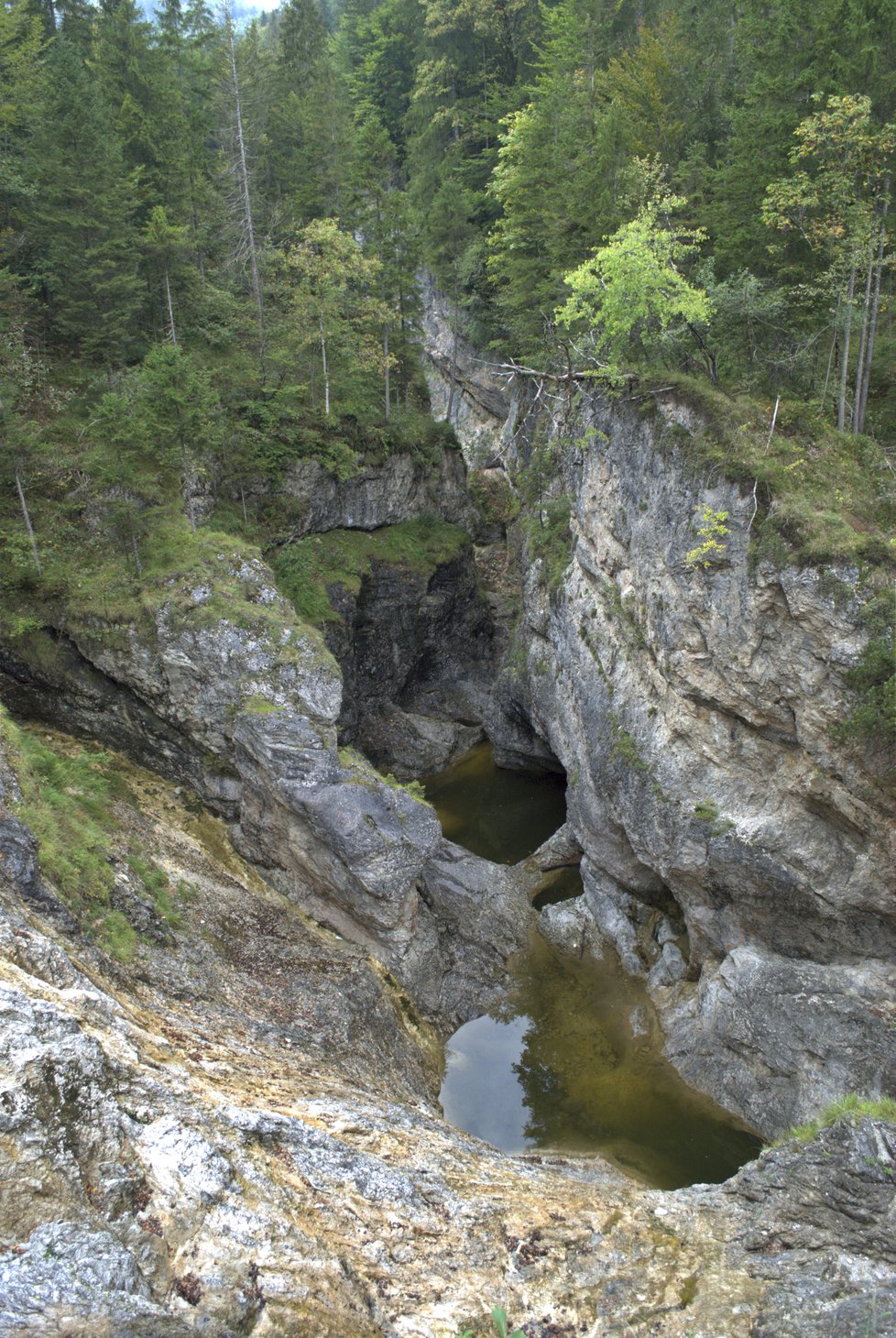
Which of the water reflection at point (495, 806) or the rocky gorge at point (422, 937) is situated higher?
the rocky gorge at point (422, 937)

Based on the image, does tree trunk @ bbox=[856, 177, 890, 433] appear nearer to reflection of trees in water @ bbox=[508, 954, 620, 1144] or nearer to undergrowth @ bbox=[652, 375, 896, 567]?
undergrowth @ bbox=[652, 375, 896, 567]

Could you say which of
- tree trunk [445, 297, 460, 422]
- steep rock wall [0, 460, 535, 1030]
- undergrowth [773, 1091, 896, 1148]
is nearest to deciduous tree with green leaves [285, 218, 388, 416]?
tree trunk [445, 297, 460, 422]

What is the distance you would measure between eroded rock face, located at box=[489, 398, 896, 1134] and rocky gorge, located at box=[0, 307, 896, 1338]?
2.9 inches

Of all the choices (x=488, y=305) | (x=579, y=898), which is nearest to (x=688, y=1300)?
(x=579, y=898)

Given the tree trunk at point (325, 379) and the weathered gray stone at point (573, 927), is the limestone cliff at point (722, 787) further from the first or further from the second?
the tree trunk at point (325, 379)

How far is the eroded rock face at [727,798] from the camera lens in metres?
14.2

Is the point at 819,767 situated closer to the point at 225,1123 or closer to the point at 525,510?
the point at 225,1123

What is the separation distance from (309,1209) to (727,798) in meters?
12.0

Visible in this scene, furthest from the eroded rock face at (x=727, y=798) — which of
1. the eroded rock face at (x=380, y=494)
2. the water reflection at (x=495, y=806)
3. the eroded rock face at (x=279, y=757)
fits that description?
the eroded rock face at (x=380, y=494)

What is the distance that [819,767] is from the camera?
47.4 feet

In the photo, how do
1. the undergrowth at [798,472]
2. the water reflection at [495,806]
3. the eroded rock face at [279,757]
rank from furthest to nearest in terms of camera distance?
the water reflection at [495,806], the eroded rock face at [279,757], the undergrowth at [798,472]

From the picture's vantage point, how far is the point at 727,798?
1652 cm

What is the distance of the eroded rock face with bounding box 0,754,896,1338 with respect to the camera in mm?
5926

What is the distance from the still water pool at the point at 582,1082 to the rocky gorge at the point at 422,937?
1.85 ft
